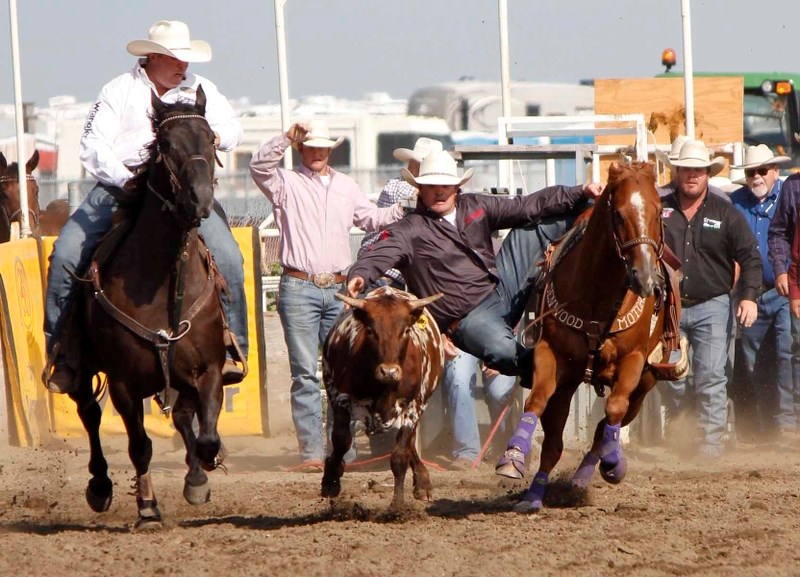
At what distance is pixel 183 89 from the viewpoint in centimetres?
781

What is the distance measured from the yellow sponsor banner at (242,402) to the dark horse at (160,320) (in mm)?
3342

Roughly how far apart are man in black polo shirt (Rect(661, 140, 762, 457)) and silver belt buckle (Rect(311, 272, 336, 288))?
2.49 metres

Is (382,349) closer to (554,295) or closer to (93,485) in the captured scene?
(554,295)

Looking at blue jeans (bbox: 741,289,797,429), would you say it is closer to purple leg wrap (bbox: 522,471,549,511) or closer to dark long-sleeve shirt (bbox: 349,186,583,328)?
dark long-sleeve shirt (bbox: 349,186,583,328)

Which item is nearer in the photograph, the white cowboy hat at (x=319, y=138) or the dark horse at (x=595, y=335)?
the dark horse at (x=595, y=335)

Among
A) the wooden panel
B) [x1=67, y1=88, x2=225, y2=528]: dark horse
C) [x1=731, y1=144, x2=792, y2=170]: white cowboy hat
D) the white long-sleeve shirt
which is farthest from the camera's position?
the wooden panel

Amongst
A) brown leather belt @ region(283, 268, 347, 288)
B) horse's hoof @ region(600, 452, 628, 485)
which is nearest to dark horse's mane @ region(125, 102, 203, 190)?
brown leather belt @ region(283, 268, 347, 288)

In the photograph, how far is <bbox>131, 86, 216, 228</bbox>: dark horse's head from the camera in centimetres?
672

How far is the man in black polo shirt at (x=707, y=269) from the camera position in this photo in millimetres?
10359

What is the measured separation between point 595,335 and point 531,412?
1.90ft

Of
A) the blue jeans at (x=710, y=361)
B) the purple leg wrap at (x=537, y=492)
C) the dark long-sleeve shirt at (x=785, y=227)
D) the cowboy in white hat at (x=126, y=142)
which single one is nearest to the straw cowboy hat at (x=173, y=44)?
the cowboy in white hat at (x=126, y=142)

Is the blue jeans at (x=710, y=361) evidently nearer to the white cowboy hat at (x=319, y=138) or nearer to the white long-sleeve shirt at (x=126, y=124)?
the white cowboy hat at (x=319, y=138)

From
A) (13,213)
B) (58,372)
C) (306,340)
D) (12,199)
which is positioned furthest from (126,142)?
(12,199)

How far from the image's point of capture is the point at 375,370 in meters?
7.48
